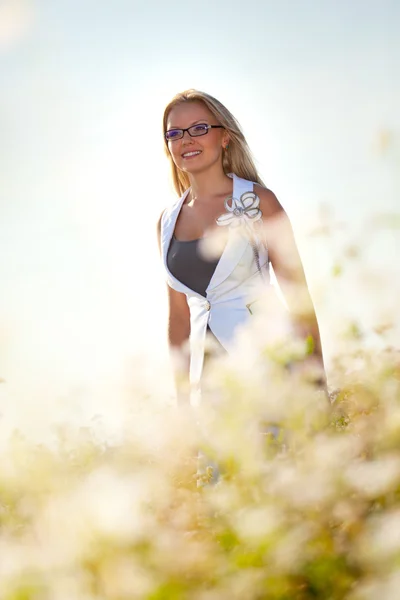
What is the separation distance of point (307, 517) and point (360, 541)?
0.32 ft

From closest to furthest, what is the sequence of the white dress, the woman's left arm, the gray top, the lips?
the woman's left arm, the white dress, the gray top, the lips

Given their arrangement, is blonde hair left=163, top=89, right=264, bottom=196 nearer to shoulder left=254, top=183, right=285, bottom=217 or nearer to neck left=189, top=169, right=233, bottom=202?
neck left=189, top=169, right=233, bottom=202

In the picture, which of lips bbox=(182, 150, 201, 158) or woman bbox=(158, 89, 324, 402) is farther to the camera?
lips bbox=(182, 150, 201, 158)

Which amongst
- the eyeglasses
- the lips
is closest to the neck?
the lips

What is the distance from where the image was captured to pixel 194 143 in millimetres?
3604

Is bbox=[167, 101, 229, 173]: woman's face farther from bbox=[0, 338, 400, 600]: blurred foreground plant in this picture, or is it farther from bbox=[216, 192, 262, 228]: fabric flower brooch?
bbox=[0, 338, 400, 600]: blurred foreground plant

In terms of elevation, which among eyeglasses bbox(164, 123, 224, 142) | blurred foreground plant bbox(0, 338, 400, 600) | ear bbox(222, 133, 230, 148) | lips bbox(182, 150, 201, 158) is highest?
eyeglasses bbox(164, 123, 224, 142)

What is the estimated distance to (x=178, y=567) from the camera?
3.07 ft

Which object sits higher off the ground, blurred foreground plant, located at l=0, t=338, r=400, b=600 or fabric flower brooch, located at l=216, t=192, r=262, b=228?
→ fabric flower brooch, located at l=216, t=192, r=262, b=228

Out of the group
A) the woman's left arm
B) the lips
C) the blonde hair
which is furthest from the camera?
the blonde hair

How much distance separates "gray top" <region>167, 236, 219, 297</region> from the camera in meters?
3.43

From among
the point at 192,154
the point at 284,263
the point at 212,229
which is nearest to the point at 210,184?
the point at 192,154

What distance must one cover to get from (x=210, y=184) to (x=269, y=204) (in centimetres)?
42

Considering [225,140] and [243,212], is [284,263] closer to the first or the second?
[243,212]
